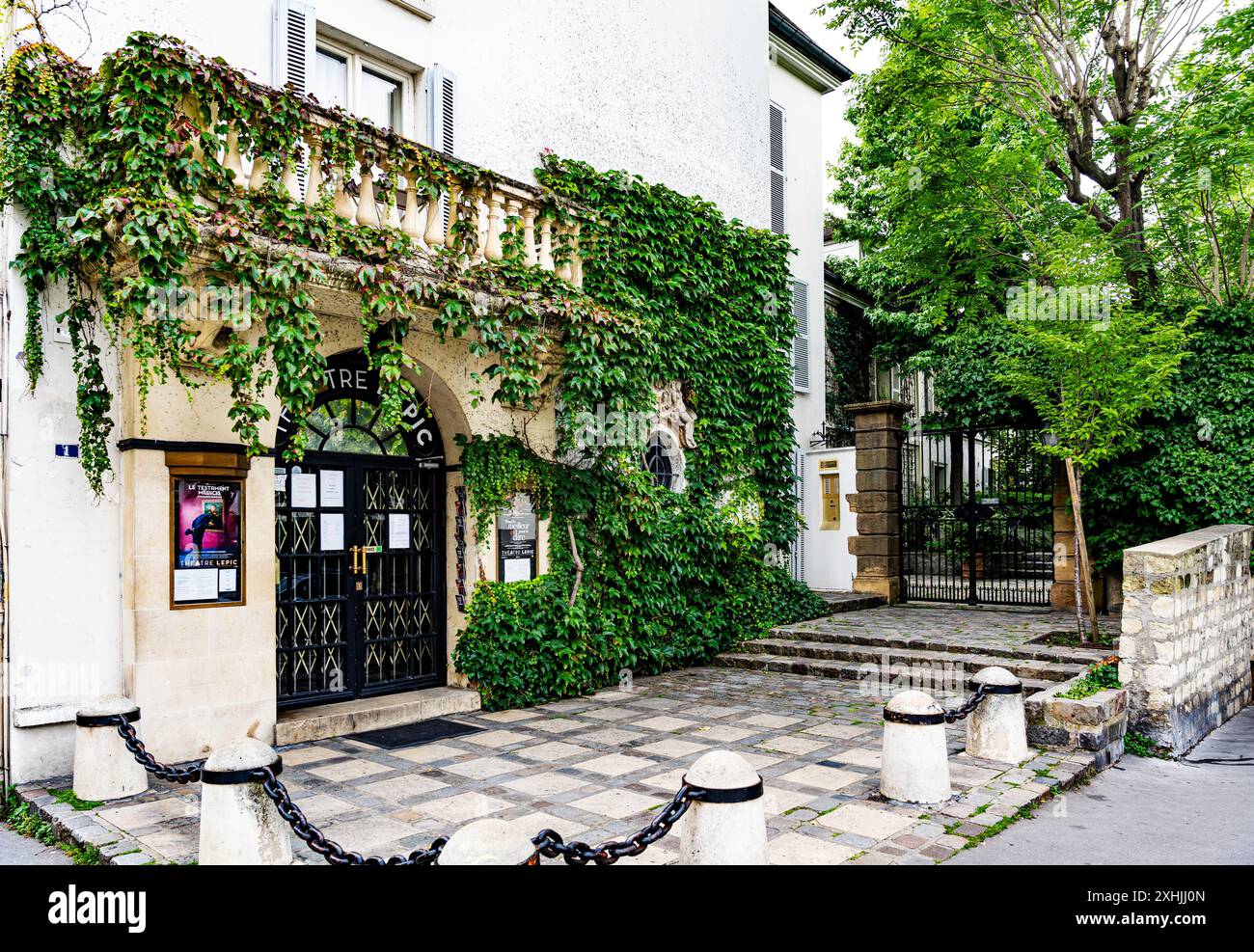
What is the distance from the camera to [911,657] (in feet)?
32.4

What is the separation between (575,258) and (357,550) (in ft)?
12.3

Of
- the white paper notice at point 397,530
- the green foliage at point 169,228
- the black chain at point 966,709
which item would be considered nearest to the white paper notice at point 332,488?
the white paper notice at point 397,530

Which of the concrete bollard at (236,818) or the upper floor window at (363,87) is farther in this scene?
the upper floor window at (363,87)

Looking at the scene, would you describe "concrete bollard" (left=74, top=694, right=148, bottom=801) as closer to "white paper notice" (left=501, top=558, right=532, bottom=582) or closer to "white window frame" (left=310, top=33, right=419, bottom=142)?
"white paper notice" (left=501, top=558, right=532, bottom=582)

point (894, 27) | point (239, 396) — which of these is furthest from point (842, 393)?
point (239, 396)

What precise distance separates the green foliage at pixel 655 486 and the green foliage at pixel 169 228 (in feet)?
8.03

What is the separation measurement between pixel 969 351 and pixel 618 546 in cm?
730

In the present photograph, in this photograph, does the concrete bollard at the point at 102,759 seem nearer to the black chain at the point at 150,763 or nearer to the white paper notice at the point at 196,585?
the black chain at the point at 150,763

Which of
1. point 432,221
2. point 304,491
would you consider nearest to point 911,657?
point 304,491

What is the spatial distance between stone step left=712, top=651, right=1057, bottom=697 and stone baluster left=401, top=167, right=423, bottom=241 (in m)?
6.25

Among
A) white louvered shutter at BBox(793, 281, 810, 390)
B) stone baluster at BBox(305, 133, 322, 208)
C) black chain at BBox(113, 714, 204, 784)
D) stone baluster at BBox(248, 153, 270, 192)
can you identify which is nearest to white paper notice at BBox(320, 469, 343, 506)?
stone baluster at BBox(305, 133, 322, 208)

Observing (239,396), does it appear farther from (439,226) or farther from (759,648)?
(759,648)

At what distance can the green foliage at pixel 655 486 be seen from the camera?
8797 mm

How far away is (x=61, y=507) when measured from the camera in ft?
20.2
